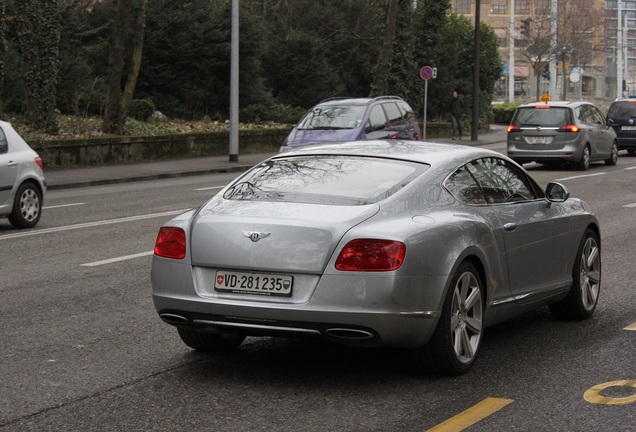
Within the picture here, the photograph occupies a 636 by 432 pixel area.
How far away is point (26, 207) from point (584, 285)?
8989mm

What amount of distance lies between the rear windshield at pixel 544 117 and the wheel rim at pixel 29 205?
573 inches

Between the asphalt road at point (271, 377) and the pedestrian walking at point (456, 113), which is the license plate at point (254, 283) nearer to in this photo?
the asphalt road at point (271, 377)

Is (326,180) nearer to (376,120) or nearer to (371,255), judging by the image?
(371,255)

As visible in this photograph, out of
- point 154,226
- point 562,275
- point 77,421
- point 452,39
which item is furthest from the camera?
point 452,39

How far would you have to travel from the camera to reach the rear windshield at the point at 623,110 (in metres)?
35.8

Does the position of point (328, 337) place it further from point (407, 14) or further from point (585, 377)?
point (407, 14)

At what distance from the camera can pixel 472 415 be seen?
19.5ft

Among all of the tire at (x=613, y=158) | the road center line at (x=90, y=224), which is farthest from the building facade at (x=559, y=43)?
the road center line at (x=90, y=224)

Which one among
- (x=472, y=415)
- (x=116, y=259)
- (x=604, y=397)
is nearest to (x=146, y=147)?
(x=116, y=259)

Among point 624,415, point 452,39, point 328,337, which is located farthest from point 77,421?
point 452,39

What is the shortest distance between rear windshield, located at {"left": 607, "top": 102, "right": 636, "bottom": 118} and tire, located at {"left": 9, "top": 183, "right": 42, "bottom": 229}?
78.3ft

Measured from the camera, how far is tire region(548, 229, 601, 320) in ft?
28.3

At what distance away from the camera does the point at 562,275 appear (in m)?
8.36

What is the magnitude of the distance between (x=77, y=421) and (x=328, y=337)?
55.0 inches
